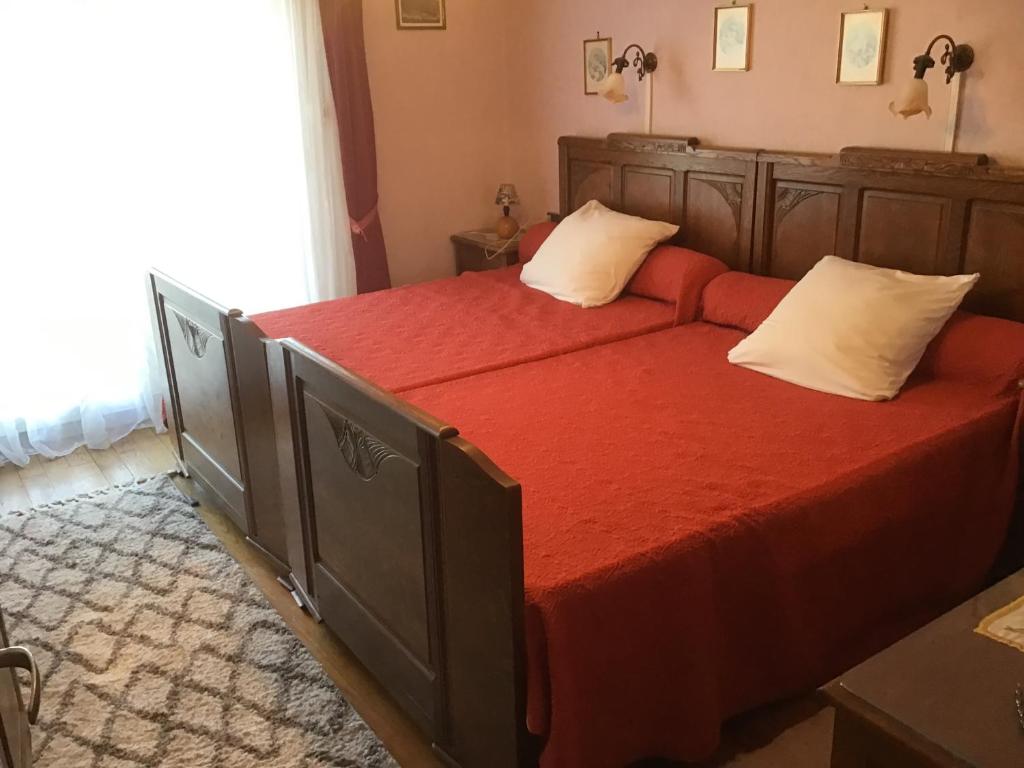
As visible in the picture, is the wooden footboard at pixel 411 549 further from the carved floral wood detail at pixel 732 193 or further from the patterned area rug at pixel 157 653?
the carved floral wood detail at pixel 732 193

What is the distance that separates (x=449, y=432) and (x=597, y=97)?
2614 mm

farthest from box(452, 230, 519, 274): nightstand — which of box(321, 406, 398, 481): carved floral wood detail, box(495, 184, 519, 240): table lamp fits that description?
box(321, 406, 398, 481): carved floral wood detail

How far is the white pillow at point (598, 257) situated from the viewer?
335 cm

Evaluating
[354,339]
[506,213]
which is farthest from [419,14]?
[354,339]

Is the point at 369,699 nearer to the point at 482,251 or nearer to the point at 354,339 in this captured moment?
the point at 354,339

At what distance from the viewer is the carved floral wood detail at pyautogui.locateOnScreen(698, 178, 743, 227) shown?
3199 mm

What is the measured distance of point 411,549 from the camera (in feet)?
6.05

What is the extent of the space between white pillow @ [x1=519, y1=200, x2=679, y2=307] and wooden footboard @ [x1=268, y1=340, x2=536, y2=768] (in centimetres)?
141

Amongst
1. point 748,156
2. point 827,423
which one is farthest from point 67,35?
point 827,423

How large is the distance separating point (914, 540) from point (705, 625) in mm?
690

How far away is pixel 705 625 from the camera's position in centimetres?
177

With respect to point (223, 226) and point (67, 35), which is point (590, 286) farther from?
point (67, 35)

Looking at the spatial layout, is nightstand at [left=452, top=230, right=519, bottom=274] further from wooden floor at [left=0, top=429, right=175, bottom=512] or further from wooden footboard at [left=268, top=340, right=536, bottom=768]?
wooden footboard at [left=268, top=340, right=536, bottom=768]

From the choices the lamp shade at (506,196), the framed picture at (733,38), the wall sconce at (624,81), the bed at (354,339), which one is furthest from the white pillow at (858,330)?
the lamp shade at (506,196)
